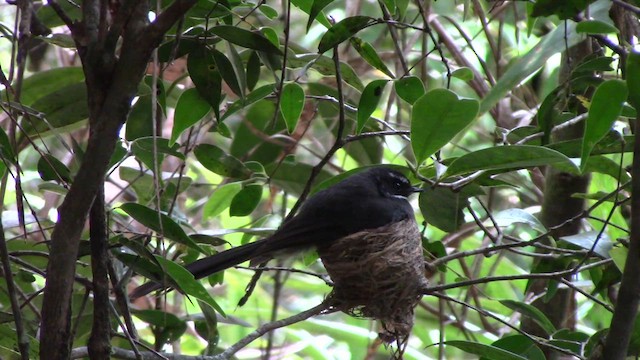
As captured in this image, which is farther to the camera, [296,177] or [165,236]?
[296,177]

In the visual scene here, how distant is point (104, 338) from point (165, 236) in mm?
381

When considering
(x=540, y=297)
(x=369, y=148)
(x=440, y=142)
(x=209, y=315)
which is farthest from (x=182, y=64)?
(x=440, y=142)

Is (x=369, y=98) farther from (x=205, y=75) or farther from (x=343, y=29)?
(x=205, y=75)

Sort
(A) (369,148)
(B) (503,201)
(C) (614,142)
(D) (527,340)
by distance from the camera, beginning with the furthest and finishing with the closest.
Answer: (B) (503,201) → (A) (369,148) → (D) (527,340) → (C) (614,142)

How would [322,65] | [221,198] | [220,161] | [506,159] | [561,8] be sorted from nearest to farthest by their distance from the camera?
[561,8] → [506,159] → [322,65] → [220,161] → [221,198]

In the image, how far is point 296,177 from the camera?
3090mm

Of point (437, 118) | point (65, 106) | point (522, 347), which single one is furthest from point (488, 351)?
point (65, 106)

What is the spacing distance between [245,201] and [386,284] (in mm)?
545

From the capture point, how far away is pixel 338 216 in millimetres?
3037

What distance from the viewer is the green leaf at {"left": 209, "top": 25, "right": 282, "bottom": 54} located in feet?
6.94

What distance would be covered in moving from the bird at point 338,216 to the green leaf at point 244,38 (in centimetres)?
68

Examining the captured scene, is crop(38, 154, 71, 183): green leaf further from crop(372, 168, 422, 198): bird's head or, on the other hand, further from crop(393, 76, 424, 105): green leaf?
crop(372, 168, 422, 198): bird's head

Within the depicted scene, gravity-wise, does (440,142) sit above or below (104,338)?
above

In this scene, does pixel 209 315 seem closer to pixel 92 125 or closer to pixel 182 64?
pixel 92 125
